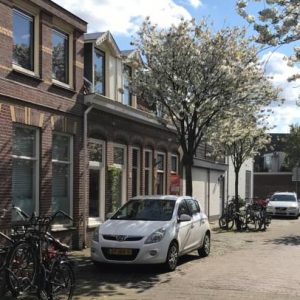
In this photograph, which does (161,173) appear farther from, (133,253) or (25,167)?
(133,253)

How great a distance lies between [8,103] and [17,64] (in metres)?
1.22

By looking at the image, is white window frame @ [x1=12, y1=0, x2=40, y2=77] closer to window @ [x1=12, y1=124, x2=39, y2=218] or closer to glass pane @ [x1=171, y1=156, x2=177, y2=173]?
window @ [x1=12, y1=124, x2=39, y2=218]

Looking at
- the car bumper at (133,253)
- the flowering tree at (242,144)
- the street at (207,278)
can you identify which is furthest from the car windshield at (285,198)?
the car bumper at (133,253)

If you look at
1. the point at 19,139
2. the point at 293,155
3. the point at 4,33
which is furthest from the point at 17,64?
the point at 293,155

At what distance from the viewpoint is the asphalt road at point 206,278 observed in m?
10.1

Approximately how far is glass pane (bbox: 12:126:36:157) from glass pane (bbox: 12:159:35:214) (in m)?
0.22

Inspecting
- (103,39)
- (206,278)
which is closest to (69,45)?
(103,39)

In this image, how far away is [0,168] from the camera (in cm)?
1333

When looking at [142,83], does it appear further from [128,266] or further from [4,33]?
[128,266]

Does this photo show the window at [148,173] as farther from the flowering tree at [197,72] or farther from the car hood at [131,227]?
the car hood at [131,227]

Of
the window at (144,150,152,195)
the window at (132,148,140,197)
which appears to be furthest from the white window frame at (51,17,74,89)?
the window at (144,150,152,195)

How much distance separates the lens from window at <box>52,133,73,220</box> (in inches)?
626

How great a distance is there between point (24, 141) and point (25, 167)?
0.65 meters

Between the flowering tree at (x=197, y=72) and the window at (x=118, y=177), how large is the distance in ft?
9.15
